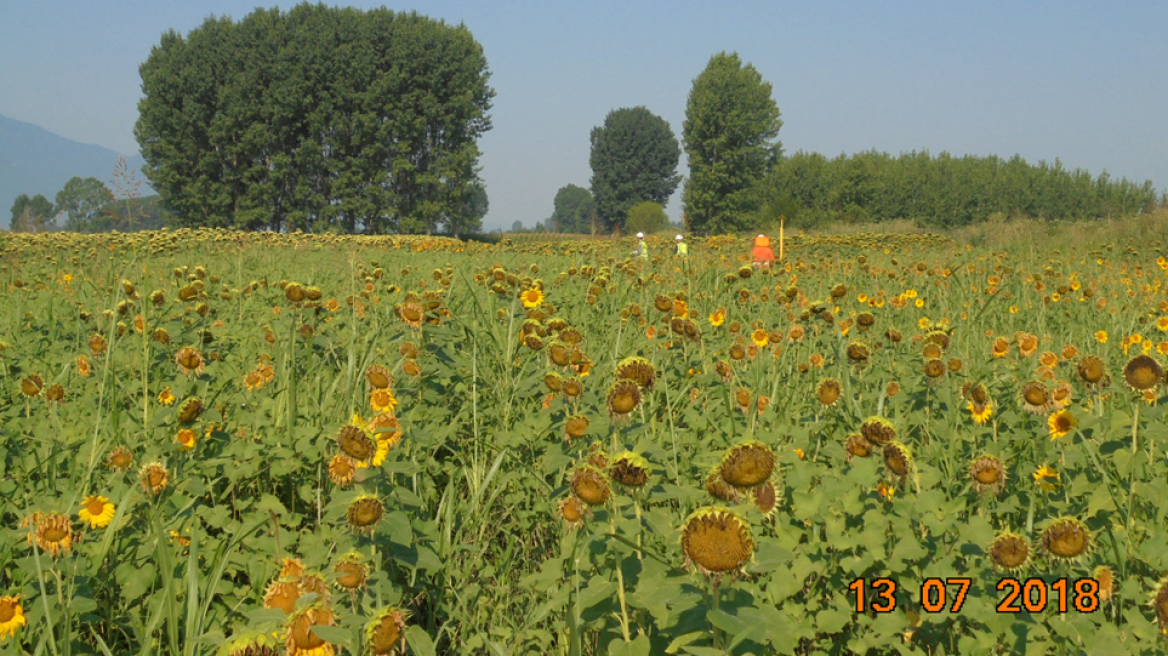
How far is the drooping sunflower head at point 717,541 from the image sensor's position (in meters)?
1.03

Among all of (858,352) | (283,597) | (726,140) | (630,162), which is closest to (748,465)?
(283,597)

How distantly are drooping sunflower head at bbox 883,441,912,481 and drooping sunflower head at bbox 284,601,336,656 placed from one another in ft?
3.86

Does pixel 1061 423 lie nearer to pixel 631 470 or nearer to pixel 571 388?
pixel 571 388

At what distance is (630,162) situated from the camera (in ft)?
263

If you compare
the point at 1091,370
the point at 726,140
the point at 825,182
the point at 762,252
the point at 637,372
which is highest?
the point at 726,140

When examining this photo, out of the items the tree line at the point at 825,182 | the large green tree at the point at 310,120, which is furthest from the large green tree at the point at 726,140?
the large green tree at the point at 310,120

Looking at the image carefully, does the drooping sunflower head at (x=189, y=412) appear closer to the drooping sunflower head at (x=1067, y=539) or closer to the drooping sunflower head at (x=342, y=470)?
the drooping sunflower head at (x=342, y=470)

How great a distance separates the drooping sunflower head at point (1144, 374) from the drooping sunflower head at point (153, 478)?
99.7 inches

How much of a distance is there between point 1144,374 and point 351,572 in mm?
2059

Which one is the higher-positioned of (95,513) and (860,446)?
(860,446)

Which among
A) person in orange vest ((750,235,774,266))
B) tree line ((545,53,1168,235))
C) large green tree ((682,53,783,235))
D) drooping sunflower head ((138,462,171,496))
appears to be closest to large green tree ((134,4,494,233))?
tree line ((545,53,1168,235))

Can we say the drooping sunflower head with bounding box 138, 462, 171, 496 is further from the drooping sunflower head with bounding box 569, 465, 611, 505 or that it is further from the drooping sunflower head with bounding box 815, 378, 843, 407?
the drooping sunflower head with bounding box 815, 378, 843, 407

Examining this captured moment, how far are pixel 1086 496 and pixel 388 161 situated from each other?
134 ft

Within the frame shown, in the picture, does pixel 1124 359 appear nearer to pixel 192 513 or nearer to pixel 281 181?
pixel 192 513
